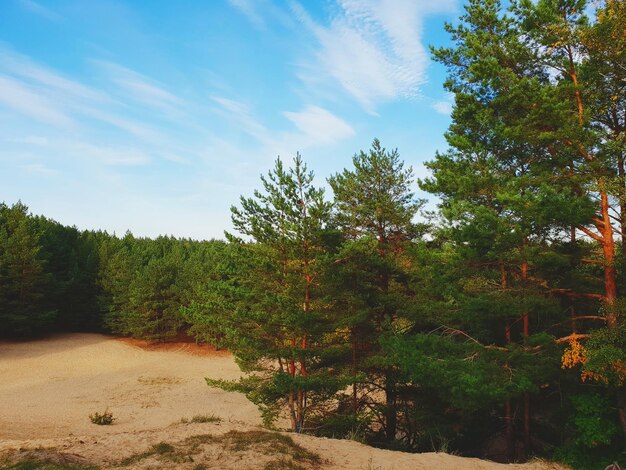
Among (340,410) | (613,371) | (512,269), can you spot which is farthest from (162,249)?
(613,371)

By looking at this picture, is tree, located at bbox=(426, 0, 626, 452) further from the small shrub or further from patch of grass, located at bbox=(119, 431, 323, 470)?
the small shrub

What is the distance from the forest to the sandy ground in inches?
89.5

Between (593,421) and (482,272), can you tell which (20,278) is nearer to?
(482,272)

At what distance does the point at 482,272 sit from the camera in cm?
1268

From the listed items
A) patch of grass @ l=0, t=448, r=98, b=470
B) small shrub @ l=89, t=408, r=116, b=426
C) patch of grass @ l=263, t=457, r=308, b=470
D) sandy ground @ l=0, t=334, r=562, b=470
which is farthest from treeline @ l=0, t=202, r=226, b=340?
patch of grass @ l=263, t=457, r=308, b=470

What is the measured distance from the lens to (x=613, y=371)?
30.2ft

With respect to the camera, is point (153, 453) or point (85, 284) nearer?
point (153, 453)

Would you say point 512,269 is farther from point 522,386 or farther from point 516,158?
point 522,386

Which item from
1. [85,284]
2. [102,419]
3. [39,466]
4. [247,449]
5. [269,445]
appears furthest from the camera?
[85,284]

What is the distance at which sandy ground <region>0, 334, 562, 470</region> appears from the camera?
27.9 ft

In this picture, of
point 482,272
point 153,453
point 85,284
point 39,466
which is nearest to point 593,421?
point 482,272

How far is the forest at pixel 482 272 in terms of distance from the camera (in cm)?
1052

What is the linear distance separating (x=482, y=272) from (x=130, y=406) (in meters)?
20.7

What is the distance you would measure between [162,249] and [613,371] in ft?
174
